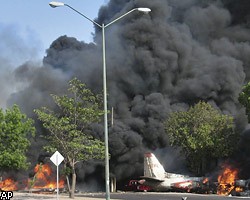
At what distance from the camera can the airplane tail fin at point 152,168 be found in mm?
63219

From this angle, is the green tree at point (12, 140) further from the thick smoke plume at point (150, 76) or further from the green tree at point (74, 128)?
the thick smoke plume at point (150, 76)

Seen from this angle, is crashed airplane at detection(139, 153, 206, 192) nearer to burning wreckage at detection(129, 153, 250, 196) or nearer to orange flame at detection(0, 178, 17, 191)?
burning wreckage at detection(129, 153, 250, 196)

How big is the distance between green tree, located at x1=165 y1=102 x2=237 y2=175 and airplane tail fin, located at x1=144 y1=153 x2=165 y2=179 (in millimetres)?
3776

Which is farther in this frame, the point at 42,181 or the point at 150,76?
the point at 150,76

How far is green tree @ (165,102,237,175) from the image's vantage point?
61237mm

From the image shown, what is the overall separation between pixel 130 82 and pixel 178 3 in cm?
3080

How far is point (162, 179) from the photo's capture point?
62812 millimetres

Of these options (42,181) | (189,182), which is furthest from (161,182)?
(42,181)

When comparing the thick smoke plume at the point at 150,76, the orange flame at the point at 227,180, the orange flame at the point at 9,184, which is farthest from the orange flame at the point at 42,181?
the orange flame at the point at 227,180

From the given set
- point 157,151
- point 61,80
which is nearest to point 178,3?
point 61,80

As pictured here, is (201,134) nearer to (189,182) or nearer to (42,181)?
(189,182)

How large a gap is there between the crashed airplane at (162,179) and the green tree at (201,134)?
391 cm

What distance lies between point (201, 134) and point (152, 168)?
326 inches

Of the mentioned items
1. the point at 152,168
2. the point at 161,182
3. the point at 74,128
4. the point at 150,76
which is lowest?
the point at 161,182
